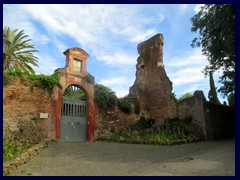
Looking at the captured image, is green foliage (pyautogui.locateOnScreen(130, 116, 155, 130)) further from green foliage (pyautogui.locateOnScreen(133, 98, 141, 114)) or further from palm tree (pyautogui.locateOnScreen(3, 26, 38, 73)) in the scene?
palm tree (pyautogui.locateOnScreen(3, 26, 38, 73))

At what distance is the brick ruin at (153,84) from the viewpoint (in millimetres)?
15393

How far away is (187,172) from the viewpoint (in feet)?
16.4

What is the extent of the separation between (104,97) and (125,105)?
1.70 metres

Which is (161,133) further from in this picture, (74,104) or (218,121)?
(74,104)

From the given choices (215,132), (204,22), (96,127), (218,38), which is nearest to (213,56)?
(218,38)

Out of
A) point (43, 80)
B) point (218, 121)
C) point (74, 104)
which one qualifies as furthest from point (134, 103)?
point (43, 80)

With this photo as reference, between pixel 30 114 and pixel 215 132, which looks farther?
pixel 215 132

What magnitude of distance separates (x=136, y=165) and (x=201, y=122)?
872cm

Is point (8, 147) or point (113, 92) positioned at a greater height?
point (113, 92)

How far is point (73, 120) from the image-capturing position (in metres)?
12.7

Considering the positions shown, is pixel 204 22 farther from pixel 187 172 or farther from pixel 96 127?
pixel 96 127

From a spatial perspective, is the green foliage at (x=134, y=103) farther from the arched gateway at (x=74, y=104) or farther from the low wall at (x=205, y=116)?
the arched gateway at (x=74, y=104)

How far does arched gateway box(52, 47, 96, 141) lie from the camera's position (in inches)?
477
